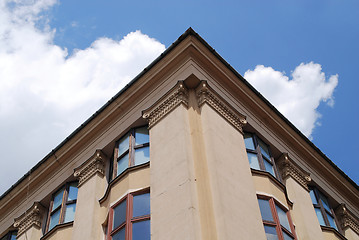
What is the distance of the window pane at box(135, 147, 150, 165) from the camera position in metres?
19.7

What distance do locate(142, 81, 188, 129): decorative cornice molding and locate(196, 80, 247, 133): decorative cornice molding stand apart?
0.56m

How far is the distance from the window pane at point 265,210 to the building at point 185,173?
2.0 inches

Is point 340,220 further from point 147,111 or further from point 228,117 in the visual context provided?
point 147,111

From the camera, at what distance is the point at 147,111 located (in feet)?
68.2

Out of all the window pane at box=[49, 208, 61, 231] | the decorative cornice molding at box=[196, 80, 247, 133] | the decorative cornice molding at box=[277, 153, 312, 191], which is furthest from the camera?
the decorative cornice molding at box=[277, 153, 312, 191]

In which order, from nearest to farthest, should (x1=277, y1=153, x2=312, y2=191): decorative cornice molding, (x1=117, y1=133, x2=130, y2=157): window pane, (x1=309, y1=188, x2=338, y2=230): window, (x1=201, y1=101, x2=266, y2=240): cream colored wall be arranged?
1. (x1=201, y1=101, x2=266, y2=240): cream colored wall
2. (x1=117, y1=133, x2=130, y2=157): window pane
3. (x1=277, y1=153, x2=312, y2=191): decorative cornice molding
4. (x1=309, y1=188, x2=338, y2=230): window

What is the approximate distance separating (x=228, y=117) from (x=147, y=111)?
313cm

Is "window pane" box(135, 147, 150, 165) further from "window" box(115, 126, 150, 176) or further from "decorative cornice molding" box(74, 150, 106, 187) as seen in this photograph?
"decorative cornice molding" box(74, 150, 106, 187)

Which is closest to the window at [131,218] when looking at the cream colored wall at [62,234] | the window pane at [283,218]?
the cream colored wall at [62,234]

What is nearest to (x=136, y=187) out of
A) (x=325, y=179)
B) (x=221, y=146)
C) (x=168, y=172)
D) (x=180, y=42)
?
(x=168, y=172)

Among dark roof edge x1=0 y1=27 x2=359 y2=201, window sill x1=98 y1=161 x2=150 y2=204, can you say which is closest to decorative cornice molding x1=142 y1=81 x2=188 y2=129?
window sill x1=98 y1=161 x2=150 y2=204

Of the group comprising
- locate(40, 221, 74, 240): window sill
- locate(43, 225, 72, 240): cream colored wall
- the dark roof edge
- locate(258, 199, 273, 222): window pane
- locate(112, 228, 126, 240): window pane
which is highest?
the dark roof edge

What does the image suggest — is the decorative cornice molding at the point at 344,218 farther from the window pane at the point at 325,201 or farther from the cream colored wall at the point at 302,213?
the cream colored wall at the point at 302,213

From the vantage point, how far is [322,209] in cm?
2347
